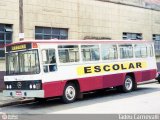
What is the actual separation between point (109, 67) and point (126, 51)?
1850mm

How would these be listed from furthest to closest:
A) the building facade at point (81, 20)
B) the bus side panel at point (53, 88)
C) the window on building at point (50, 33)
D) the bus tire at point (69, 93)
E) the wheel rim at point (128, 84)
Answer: the window on building at point (50, 33) → the building facade at point (81, 20) → the wheel rim at point (128, 84) → the bus tire at point (69, 93) → the bus side panel at point (53, 88)

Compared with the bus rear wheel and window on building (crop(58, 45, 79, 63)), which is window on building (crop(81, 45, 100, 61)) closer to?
window on building (crop(58, 45, 79, 63))

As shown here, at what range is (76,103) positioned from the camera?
15891 millimetres

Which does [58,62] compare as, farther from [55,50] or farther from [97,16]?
[97,16]

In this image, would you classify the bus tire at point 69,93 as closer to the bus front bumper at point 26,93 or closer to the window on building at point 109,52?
the bus front bumper at point 26,93

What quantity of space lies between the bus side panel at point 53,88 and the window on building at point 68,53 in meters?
0.96

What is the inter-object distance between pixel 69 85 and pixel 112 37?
14657 mm

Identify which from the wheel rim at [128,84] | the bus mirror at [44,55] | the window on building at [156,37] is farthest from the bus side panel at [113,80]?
the window on building at [156,37]

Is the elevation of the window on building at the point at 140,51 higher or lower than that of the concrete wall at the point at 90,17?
lower

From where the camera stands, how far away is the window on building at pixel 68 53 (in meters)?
15.9

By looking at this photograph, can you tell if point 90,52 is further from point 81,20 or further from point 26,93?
point 81,20

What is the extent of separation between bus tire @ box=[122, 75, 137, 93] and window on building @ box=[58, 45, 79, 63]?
12.7 feet

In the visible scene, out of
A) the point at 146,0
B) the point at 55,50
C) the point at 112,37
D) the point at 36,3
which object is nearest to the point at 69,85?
the point at 55,50

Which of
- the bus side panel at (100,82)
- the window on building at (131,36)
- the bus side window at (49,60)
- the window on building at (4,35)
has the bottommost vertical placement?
the bus side panel at (100,82)
